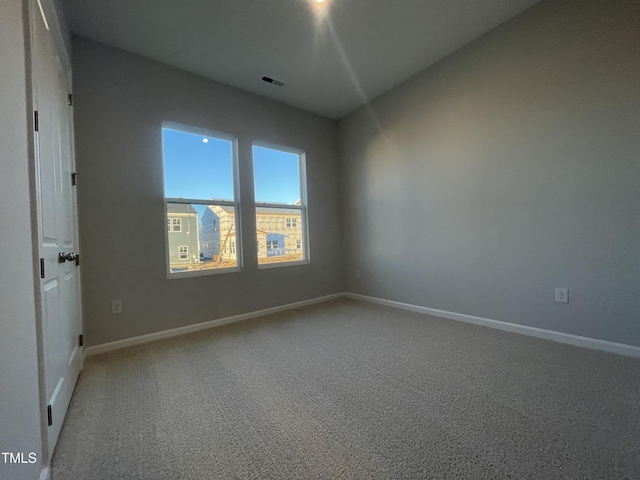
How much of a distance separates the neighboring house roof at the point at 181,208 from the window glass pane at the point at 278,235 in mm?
802

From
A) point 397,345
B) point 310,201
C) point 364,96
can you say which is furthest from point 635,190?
point 310,201

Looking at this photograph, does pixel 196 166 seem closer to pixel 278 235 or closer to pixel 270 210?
pixel 270 210

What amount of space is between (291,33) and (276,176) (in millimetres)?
1660

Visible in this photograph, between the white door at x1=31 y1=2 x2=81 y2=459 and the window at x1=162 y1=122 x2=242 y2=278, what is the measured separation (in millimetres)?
896

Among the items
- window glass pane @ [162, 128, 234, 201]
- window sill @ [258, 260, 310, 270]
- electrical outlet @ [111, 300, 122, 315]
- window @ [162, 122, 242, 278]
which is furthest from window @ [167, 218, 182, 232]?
window sill @ [258, 260, 310, 270]

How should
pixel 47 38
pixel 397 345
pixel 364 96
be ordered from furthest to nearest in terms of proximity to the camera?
pixel 364 96 < pixel 397 345 < pixel 47 38

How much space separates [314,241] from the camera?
13.2 feet

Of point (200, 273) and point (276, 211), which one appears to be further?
point (276, 211)

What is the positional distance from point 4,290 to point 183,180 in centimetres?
236

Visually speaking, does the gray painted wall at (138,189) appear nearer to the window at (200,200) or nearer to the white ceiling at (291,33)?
the window at (200,200)

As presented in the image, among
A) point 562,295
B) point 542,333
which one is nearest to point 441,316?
point 542,333

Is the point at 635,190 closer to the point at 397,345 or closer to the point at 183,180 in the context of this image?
the point at 397,345

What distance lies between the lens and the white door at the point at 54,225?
1231mm

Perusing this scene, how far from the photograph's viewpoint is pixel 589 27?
207 centimetres
